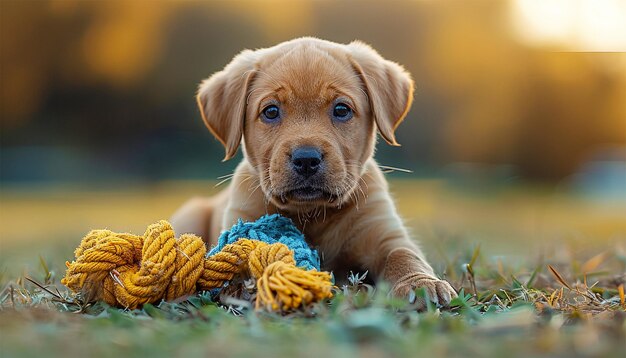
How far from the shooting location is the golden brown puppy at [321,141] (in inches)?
143

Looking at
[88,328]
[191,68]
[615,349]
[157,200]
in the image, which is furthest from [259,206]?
[191,68]

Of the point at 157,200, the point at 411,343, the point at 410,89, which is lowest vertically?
the point at 157,200

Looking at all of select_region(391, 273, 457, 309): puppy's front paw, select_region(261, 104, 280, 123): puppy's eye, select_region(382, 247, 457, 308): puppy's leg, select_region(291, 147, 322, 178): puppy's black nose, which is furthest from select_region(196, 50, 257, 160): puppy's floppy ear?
select_region(391, 273, 457, 309): puppy's front paw

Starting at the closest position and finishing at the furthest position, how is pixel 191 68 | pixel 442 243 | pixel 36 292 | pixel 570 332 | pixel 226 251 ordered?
pixel 570 332, pixel 226 251, pixel 36 292, pixel 442 243, pixel 191 68

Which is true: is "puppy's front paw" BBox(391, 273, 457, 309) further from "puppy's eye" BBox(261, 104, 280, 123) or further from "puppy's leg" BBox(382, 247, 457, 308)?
"puppy's eye" BBox(261, 104, 280, 123)

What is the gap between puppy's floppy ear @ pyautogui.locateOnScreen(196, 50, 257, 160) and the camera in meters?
4.12

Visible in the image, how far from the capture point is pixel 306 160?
139 inches

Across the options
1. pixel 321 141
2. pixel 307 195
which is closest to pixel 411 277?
pixel 307 195

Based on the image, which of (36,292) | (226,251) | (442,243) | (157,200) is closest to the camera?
(226,251)

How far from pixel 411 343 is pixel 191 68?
1596 cm

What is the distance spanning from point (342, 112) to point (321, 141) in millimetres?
367

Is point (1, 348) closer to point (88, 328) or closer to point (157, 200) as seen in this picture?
point (88, 328)

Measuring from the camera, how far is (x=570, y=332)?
2.42 metres

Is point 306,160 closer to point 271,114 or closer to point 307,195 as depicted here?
point 307,195
